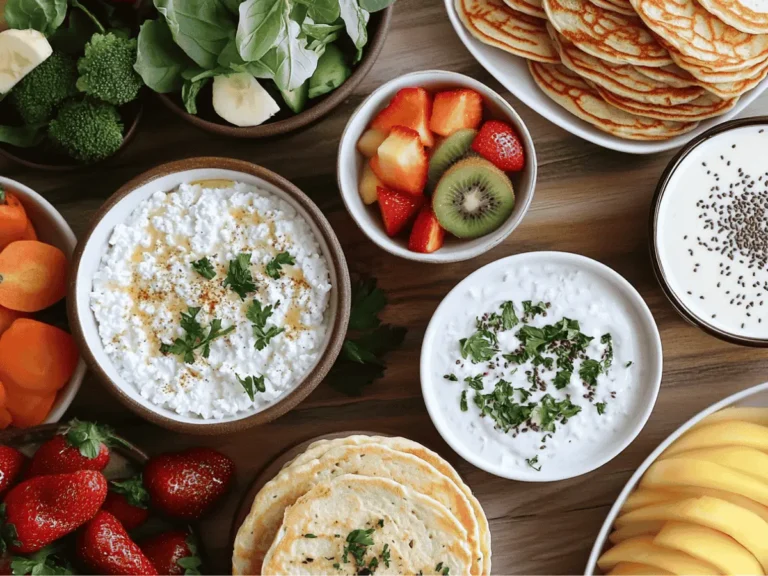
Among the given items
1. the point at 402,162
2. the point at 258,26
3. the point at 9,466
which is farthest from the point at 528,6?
the point at 9,466

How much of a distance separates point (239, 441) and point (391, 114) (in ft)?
3.34

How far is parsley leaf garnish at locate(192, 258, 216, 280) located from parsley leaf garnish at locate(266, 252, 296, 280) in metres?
0.14

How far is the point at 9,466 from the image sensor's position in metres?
1.97

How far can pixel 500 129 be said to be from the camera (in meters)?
2.09

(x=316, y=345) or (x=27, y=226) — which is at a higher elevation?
(x=27, y=226)

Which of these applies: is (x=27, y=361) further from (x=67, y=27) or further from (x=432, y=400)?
(x=432, y=400)

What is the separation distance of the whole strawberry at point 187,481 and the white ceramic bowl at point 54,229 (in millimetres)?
277

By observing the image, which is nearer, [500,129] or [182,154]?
[500,129]

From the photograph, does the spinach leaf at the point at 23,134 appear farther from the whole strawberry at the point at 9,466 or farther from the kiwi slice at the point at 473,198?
the kiwi slice at the point at 473,198

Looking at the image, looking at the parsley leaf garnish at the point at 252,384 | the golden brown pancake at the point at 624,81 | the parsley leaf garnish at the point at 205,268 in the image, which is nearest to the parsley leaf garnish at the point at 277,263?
the parsley leaf garnish at the point at 205,268

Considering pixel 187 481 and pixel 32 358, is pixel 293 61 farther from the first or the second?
pixel 187 481

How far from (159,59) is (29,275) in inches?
25.0

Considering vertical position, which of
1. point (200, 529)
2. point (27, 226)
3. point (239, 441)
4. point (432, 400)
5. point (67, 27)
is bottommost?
point (200, 529)

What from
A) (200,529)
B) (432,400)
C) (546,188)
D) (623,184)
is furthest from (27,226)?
(623,184)
